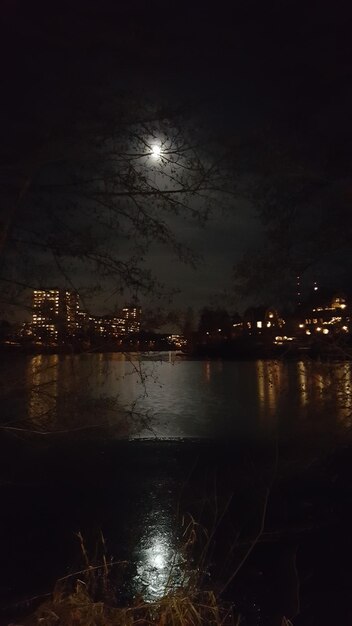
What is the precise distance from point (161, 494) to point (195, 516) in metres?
2.67

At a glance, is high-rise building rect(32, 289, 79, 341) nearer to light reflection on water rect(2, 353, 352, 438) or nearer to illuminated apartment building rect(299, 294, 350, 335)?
light reflection on water rect(2, 353, 352, 438)

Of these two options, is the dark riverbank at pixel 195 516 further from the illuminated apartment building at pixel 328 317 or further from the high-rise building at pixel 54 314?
the illuminated apartment building at pixel 328 317

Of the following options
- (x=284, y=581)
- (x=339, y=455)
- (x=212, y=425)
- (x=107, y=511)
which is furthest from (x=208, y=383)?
(x=284, y=581)

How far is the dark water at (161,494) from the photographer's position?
7316 mm

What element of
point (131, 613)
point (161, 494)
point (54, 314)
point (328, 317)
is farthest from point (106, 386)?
point (131, 613)

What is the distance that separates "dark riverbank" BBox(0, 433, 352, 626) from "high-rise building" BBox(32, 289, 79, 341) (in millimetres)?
1349

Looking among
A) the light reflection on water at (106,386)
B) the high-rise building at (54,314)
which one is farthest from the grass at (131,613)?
the high-rise building at (54,314)

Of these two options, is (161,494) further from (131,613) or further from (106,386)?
(131,613)

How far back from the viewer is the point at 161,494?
13008 mm

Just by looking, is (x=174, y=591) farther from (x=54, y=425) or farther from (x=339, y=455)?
(x=339, y=455)

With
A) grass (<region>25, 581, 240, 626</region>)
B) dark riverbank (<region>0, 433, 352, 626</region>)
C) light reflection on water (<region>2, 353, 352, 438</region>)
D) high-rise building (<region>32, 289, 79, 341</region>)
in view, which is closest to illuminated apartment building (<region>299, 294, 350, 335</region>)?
light reflection on water (<region>2, 353, 352, 438</region>)

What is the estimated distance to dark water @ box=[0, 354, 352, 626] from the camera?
24.0 feet

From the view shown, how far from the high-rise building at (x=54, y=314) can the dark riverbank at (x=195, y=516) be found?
135 cm

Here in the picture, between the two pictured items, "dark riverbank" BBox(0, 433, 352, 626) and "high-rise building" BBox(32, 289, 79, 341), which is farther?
"dark riverbank" BBox(0, 433, 352, 626)
